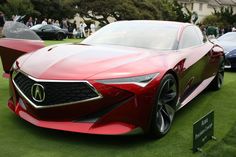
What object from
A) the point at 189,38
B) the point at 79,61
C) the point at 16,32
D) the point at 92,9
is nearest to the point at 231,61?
the point at 189,38

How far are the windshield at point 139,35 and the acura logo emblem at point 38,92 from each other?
1.68 metres

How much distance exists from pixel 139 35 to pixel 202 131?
6.54ft

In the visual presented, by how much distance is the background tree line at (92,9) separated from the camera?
4698cm

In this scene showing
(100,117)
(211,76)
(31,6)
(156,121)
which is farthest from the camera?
(31,6)

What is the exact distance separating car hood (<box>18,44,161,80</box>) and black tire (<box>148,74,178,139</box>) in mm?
362

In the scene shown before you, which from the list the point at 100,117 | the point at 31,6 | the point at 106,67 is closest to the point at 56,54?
the point at 106,67

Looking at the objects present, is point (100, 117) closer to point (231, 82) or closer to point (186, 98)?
point (186, 98)

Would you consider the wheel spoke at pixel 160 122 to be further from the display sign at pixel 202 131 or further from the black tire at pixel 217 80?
the black tire at pixel 217 80

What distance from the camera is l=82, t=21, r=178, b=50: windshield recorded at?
585 centimetres

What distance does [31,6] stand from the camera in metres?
48.2

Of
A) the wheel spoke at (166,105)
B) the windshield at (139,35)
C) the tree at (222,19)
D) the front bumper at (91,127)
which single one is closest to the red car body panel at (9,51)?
the windshield at (139,35)

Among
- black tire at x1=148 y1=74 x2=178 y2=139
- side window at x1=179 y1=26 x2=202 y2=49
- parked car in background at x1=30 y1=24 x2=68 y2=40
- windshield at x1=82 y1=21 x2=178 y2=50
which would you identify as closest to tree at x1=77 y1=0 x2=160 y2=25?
parked car in background at x1=30 y1=24 x2=68 y2=40

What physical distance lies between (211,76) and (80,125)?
3.64 metres

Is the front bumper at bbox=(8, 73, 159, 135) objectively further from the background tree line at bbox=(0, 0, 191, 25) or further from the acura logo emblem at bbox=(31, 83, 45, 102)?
the background tree line at bbox=(0, 0, 191, 25)
